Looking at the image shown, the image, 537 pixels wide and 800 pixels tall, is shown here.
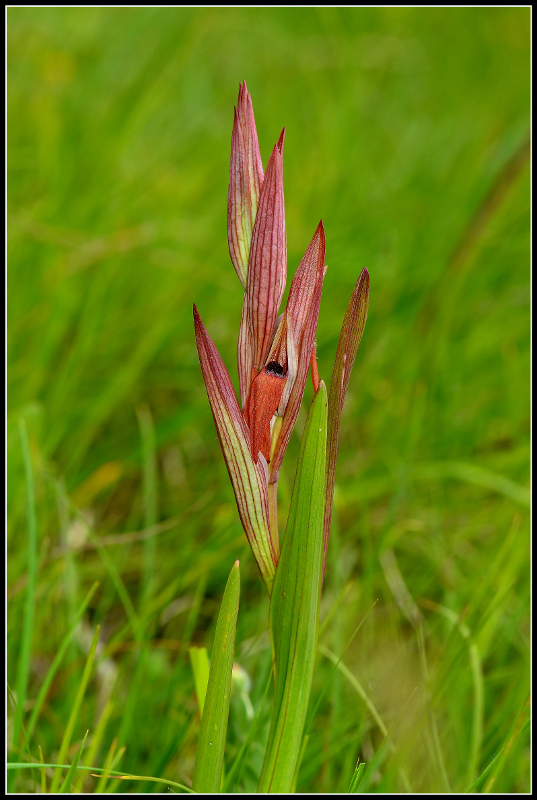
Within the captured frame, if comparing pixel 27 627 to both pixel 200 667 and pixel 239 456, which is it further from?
pixel 239 456

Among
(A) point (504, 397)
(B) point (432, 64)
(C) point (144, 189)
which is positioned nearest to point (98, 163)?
(C) point (144, 189)

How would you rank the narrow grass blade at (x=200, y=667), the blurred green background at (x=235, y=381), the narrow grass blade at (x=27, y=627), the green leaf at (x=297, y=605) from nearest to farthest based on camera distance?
the green leaf at (x=297, y=605) → the narrow grass blade at (x=200, y=667) → the narrow grass blade at (x=27, y=627) → the blurred green background at (x=235, y=381)

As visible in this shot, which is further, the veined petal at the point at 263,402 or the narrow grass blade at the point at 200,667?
the narrow grass blade at the point at 200,667

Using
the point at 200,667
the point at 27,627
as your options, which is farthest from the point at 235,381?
the point at 200,667

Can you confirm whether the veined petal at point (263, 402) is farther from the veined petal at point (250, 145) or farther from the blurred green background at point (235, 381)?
the blurred green background at point (235, 381)

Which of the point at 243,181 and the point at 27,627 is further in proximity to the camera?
the point at 27,627

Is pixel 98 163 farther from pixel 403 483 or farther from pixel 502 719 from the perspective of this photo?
pixel 502 719

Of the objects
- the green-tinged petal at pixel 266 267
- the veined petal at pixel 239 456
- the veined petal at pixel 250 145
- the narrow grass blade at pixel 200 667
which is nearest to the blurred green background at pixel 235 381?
the narrow grass blade at pixel 200 667
